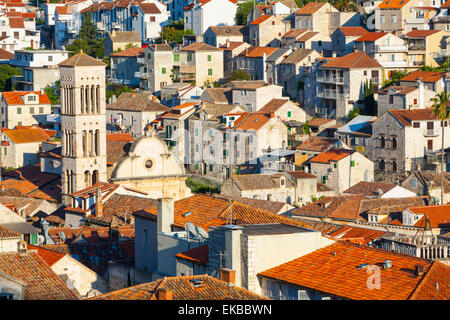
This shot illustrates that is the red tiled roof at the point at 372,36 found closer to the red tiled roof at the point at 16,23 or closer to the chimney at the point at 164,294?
the red tiled roof at the point at 16,23

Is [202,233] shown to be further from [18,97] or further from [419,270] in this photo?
[18,97]

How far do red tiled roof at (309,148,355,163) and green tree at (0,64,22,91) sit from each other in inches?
2090

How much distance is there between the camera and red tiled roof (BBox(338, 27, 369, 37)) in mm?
109500

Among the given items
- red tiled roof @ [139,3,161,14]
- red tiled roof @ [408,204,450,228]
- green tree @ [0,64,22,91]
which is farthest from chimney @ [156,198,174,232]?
red tiled roof @ [139,3,161,14]

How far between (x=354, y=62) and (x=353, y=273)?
63.4 meters

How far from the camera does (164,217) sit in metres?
43.9

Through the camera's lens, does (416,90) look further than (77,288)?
Yes

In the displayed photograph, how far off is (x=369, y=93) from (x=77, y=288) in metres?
54.4

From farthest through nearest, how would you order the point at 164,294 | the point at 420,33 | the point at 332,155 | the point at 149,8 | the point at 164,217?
1. the point at 149,8
2. the point at 420,33
3. the point at 332,155
4. the point at 164,217
5. the point at 164,294

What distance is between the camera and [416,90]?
9044cm

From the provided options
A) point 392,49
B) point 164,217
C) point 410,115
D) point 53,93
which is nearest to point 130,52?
point 53,93
